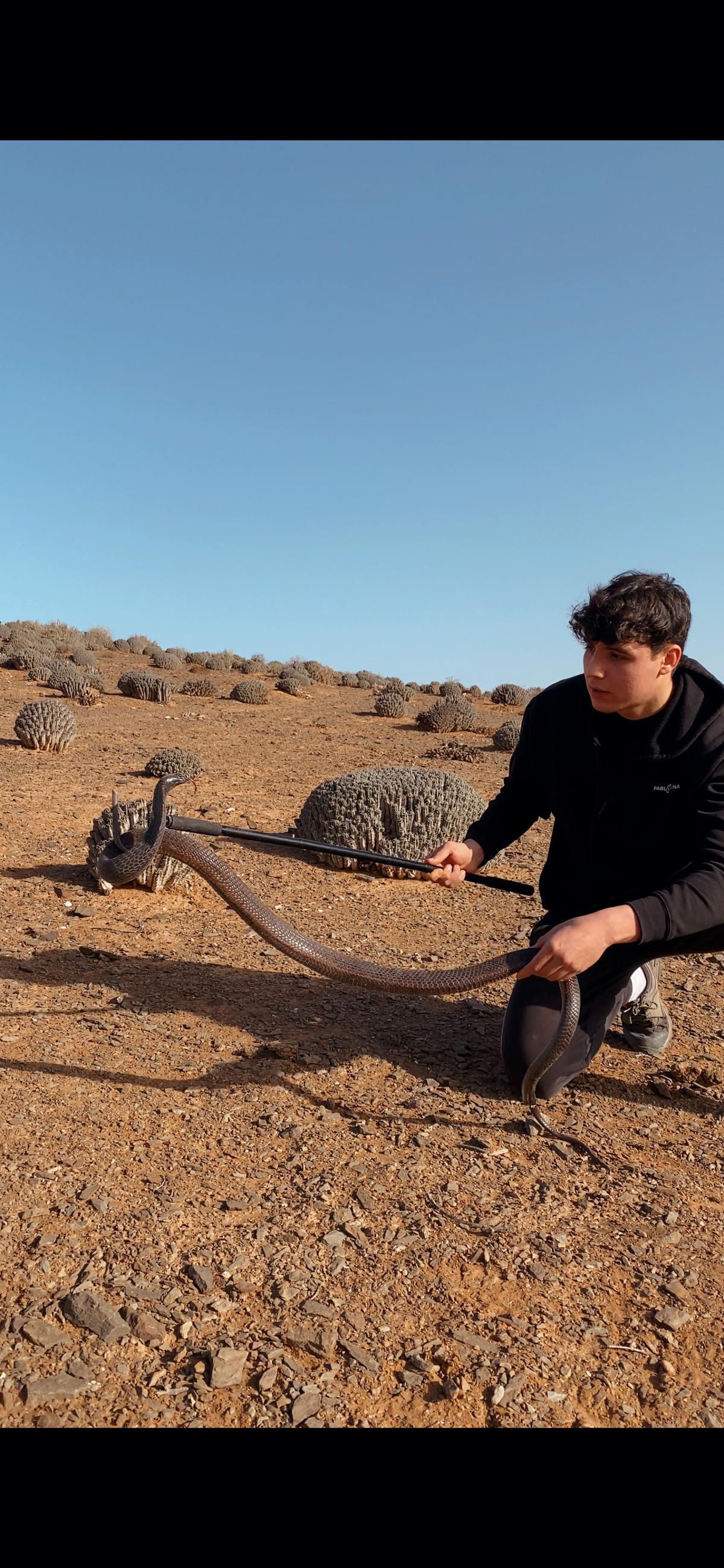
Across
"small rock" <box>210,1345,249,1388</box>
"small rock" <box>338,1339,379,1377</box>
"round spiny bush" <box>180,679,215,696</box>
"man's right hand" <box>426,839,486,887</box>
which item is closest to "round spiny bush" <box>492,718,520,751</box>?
"round spiny bush" <box>180,679,215,696</box>

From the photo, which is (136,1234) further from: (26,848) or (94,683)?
(94,683)

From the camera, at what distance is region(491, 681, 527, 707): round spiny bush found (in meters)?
21.0

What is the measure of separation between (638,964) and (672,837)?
0.51 meters

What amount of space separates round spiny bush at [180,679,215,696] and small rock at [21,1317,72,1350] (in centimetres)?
1585

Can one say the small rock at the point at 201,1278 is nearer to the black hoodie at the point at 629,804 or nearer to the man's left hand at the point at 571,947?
the man's left hand at the point at 571,947

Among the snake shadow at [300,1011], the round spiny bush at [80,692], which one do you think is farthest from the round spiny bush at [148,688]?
the snake shadow at [300,1011]

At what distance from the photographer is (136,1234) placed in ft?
8.12

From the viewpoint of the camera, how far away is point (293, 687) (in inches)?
742

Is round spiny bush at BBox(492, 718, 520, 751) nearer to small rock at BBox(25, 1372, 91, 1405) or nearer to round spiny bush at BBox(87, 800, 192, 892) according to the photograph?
round spiny bush at BBox(87, 800, 192, 892)

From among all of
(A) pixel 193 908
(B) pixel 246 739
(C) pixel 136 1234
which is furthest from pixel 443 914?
(B) pixel 246 739

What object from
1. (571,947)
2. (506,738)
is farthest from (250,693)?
(571,947)

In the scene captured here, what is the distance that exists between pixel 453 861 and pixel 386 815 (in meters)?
3.41
